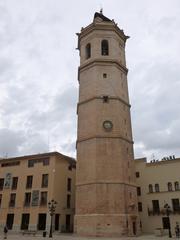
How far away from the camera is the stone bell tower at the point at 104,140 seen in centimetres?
2953

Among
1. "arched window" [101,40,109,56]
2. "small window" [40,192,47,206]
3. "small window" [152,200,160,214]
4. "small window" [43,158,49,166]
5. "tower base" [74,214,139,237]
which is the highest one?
"arched window" [101,40,109,56]

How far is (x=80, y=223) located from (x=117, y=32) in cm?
2673

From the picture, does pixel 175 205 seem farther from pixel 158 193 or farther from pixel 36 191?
pixel 36 191

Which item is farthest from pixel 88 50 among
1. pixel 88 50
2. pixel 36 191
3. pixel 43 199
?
pixel 43 199

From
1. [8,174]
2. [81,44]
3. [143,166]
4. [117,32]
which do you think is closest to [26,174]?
[8,174]

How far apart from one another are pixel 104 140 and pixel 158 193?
43.1 ft

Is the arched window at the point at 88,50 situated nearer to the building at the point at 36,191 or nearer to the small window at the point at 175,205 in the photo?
the building at the point at 36,191

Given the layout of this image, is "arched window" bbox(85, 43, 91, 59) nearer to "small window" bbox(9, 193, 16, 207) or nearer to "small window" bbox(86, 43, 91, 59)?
"small window" bbox(86, 43, 91, 59)

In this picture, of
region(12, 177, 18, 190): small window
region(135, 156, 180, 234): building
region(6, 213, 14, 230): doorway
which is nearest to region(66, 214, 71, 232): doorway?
region(6, 213, 14, 230): doorway

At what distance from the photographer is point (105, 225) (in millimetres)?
28641

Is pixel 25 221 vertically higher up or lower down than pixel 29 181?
lower down

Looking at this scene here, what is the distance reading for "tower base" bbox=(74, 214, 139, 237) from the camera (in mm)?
28359

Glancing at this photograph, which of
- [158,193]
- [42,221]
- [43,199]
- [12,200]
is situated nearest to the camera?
[42,221]

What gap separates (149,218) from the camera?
39156 mm
